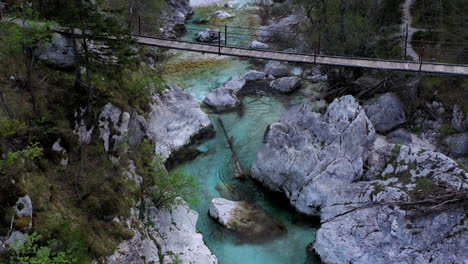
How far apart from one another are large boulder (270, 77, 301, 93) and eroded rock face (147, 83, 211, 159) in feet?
18.4

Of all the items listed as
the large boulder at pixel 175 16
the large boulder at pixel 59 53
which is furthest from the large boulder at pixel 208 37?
the large boulder at pixel 59 53

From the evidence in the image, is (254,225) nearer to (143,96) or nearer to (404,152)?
(404,152)

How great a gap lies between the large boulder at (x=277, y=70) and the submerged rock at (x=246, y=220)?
12.7 metres

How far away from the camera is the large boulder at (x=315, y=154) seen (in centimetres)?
1628

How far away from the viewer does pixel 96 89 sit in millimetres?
15656

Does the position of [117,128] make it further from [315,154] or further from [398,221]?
[398,221]

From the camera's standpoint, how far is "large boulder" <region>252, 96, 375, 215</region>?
16.3m

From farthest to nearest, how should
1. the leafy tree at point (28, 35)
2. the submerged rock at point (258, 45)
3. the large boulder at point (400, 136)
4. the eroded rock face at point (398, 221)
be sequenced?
1. the submerged rock at point (258, 45)
2. the large boulder at point (400, 136)
3. the eroded rock face at point (398, 221)
4. the leafy tree at point (28, 35)

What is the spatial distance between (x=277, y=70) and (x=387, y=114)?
28.1ft

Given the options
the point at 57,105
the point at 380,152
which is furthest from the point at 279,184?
the point at 57,105

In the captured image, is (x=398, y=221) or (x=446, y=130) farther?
(x=446, y=130)

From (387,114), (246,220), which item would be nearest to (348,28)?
(387,114)

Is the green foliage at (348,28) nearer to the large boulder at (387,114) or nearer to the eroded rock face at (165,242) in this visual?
the large boulder at (387,114)

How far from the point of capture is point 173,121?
21.0 meters
